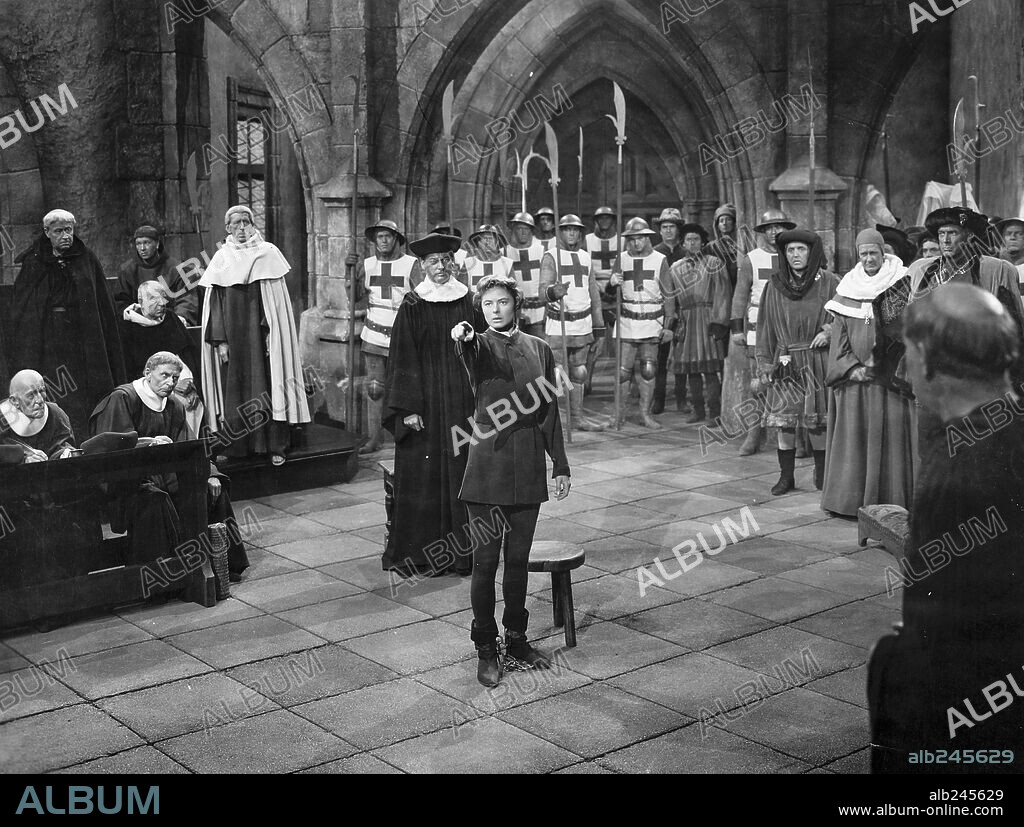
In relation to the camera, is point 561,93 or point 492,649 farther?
point 561,93

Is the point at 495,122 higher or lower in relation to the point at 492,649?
higher

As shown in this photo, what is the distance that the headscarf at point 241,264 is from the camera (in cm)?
919

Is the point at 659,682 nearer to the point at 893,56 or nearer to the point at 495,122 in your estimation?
the point at 893,56

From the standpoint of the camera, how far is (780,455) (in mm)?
9328

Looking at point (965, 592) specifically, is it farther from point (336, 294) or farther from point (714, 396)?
point (714, 396)

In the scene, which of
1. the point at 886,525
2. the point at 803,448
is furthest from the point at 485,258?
the point at 886,525

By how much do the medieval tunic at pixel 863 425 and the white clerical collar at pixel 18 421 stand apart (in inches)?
191

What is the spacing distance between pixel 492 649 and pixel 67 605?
2308 millimetres

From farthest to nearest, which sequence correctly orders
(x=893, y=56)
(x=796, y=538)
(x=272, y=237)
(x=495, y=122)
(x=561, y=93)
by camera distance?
(x=561, y=93) → (x=272, y=237) → (x=495, y=122) → (x=893, y=56) → (x=796, y=538)

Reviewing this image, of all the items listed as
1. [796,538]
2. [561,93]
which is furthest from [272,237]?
[796,538]

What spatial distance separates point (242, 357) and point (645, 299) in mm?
4381

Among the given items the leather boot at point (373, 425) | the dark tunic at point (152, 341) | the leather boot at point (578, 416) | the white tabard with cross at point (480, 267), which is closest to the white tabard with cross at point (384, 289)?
the leather boot at point (373, 425)

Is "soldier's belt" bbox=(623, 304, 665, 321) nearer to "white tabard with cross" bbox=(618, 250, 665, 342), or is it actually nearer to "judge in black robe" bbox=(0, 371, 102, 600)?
"white tabard with cross" bbox=(618, 250, 665, 342)

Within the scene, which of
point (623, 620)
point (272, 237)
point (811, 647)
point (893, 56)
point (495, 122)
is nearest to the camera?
point (811, 647)
